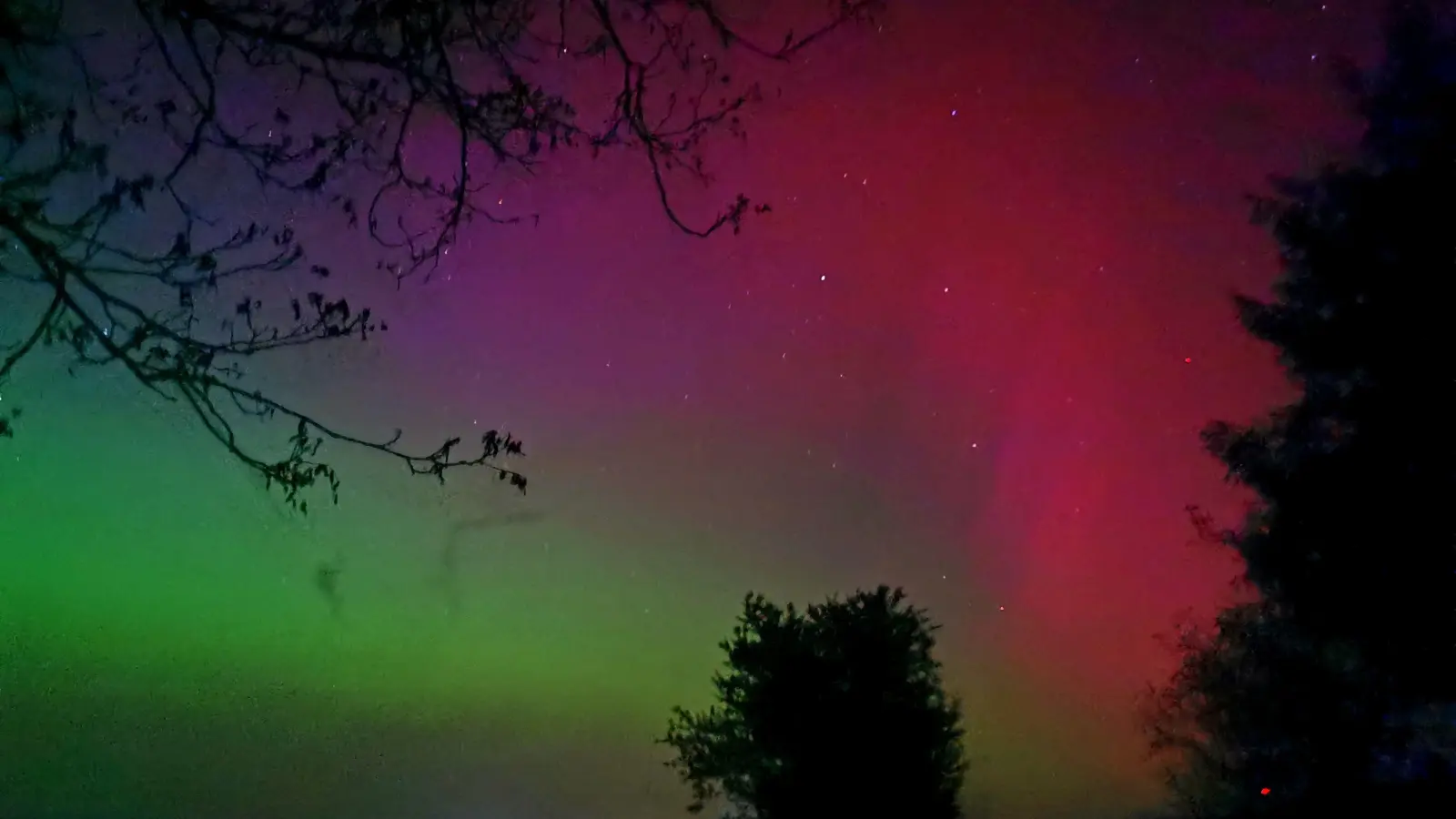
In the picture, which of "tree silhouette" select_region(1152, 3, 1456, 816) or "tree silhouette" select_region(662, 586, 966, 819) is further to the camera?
"tree silhouette" select_region(1152, 3, 1456, 816)

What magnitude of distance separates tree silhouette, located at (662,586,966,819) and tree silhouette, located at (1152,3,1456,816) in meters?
2.10

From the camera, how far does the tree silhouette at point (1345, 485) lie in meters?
7.11

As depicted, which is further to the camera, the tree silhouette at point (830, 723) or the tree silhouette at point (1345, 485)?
the tree silhouette at point (1345, 485)

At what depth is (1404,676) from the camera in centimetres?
689

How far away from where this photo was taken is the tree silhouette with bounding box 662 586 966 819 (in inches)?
237

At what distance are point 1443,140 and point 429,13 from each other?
714cm

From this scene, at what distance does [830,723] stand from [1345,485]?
171 inches

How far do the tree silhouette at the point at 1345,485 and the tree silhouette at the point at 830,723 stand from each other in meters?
2.10

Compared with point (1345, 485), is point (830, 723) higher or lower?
lower

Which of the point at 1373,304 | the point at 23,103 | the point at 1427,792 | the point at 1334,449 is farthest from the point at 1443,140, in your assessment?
the point at 23,103

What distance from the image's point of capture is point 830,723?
605cm

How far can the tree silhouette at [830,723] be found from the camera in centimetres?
602

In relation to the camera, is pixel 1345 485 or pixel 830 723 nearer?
pixel 830 723

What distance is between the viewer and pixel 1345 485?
24.8 ft
